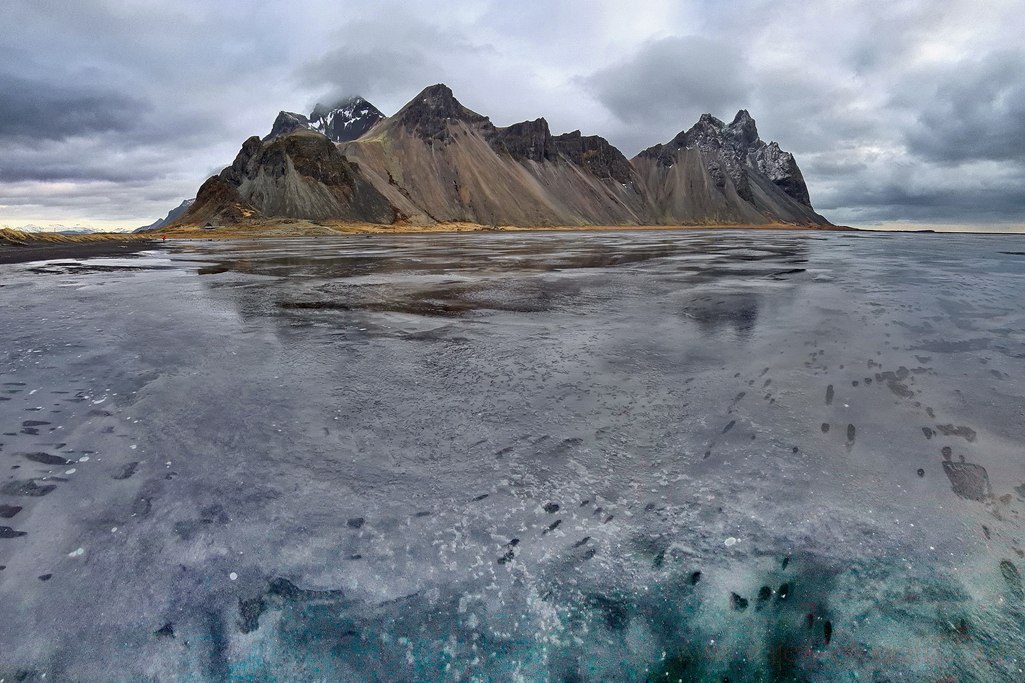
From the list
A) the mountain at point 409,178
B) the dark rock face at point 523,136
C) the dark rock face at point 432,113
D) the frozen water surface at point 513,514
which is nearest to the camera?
the frozen water surface at point 513,514

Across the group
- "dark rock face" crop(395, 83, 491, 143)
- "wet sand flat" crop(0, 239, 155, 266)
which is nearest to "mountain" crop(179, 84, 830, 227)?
"dark rock face" crop(395, 83, 491, 143)

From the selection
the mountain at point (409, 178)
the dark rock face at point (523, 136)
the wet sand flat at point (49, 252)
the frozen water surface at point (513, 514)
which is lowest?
the frozen water surface at point (513, 514)

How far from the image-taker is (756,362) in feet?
22.6

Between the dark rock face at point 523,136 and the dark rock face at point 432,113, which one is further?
the dark rock face at point 523,136

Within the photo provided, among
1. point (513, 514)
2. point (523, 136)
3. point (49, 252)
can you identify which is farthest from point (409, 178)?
point (513, 514)

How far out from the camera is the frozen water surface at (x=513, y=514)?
2.50 m

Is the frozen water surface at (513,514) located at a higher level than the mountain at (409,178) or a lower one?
lower

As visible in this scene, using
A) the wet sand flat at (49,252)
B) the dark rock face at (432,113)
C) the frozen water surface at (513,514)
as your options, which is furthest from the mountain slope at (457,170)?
the frozen water surface at (513,514)

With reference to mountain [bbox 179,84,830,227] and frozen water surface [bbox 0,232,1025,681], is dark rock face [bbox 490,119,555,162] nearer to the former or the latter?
mountain [bbox 179,84,830,227]

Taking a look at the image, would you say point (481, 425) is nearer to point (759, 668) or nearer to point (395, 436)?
point (395, 436)

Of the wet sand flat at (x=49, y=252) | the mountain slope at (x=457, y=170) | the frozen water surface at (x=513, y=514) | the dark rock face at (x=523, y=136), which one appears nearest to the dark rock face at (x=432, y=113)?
the mountain slope at (x=457, y=170)

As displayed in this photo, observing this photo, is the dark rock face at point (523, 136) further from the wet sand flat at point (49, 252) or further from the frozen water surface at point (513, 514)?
the frozen water surface at point (513, 514)

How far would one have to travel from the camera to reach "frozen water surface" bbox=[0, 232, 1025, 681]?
2502 mm

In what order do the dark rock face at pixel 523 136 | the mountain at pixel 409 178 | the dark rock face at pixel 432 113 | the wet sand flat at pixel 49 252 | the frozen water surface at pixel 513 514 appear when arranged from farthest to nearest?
the dark rock face at pixel 523 136
the dark rock face at pixel 432 113
the mountain at pixel 409 178
the wet sand flat at pixel 49 252
the frozen water surface at pixel 513 514
